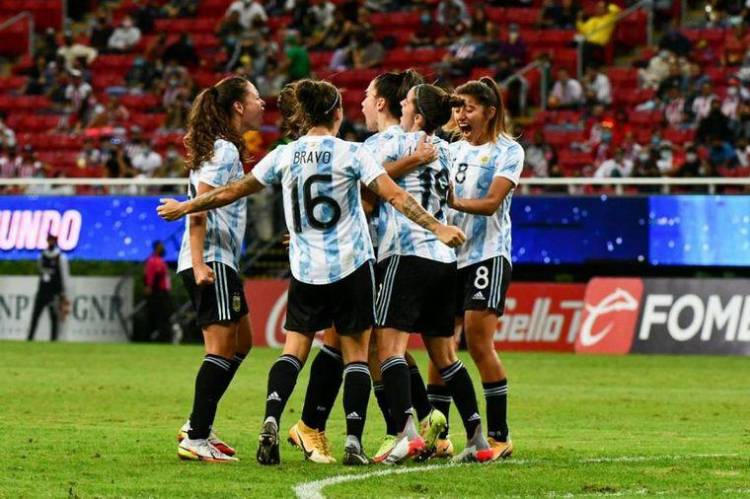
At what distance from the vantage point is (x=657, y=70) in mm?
27500

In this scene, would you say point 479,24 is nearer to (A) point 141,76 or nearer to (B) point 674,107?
(B) point 674,107

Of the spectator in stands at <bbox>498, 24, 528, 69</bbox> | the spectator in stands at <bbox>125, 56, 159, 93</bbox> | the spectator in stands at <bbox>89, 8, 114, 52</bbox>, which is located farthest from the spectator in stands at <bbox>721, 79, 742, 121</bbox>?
the spectator in stands at <bbox>89, 8, 114, 52</bbox>

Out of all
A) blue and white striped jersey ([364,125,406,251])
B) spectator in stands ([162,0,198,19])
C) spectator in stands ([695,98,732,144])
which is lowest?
spectator in stands ([695,98,732,144])

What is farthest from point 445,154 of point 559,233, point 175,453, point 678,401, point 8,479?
point 559,233

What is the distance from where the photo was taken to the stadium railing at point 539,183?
916 inches

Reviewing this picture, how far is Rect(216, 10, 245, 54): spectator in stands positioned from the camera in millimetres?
32219

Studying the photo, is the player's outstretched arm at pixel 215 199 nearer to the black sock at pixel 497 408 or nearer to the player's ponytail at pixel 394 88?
the player's ponytail at pixel 394 88

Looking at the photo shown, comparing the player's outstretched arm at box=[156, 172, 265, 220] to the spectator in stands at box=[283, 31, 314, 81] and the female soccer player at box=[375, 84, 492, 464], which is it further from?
the spectator in stands at box=[283, 31, 314, 81]

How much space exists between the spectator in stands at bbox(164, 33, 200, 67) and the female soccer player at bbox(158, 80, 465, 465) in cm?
2353

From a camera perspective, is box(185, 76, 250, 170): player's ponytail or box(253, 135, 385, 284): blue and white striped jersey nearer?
box(253, 135, 385, 284): blue and white striped jersey

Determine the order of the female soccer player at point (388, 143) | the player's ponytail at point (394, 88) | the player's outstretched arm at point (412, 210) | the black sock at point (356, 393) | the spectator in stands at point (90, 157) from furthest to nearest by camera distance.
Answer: the spectator in stands at point (90, 157)
the player's ponytail at point (394, 88)
the female soccer player at point (388, 143)
the black sock at point (356, 393)
the player's outstretched arm at point (412, 210)

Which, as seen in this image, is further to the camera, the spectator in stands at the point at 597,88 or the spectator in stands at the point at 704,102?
the spectator in stands at the point at 597,88

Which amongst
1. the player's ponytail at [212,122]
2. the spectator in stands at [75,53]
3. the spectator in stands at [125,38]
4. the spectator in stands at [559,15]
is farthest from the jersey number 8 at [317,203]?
the spectator in stands at [125,38]

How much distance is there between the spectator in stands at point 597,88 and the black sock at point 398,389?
60.6 feet
